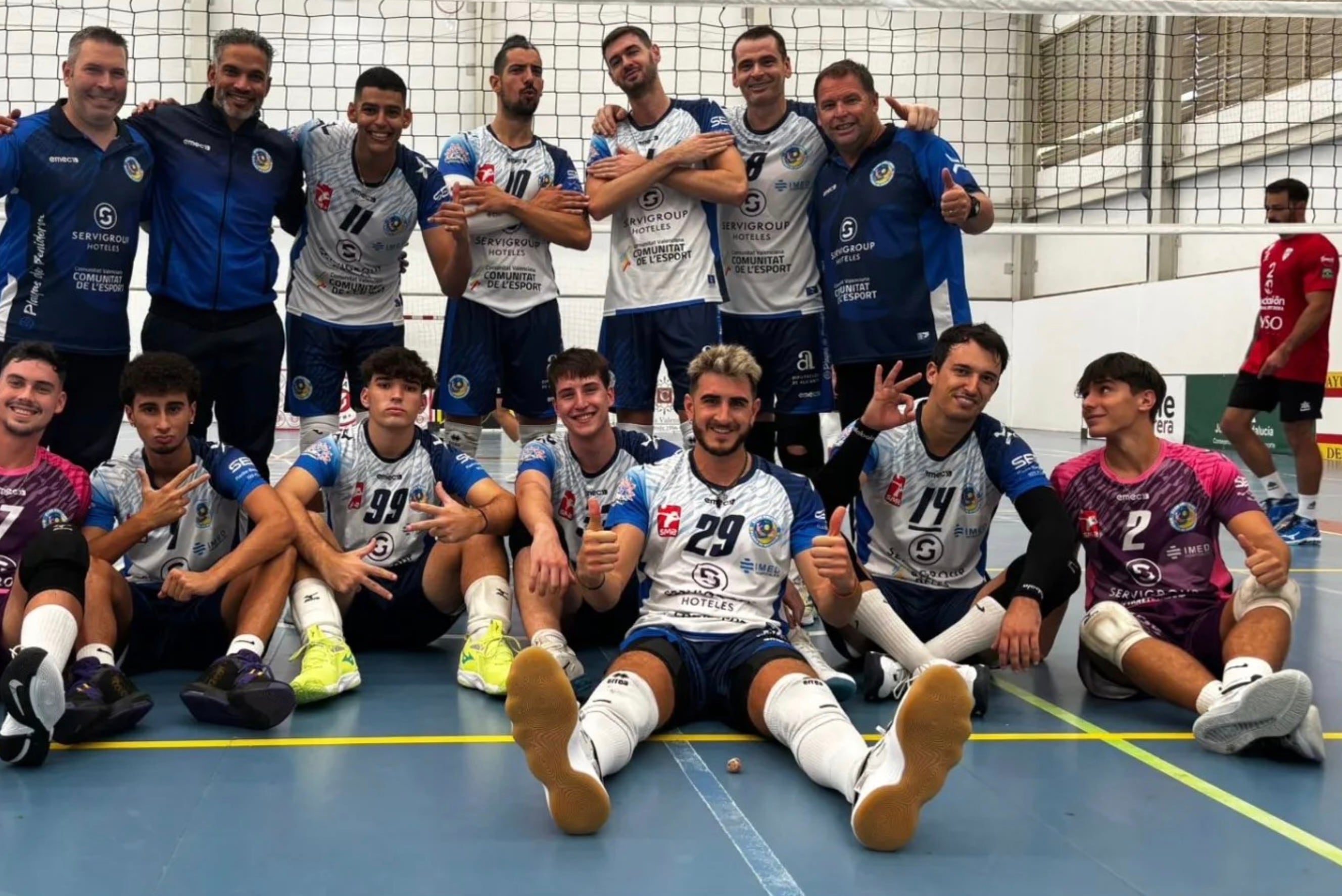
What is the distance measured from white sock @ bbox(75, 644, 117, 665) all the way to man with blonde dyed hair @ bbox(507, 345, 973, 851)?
1452mm

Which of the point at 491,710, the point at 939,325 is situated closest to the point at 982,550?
the point at 939,325

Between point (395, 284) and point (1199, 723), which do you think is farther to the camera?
point (395, 284)

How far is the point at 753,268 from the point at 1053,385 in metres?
17.5

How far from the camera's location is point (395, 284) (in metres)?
5.58

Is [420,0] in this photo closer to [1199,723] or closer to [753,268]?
[753,268]

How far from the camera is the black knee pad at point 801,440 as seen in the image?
5453 mm

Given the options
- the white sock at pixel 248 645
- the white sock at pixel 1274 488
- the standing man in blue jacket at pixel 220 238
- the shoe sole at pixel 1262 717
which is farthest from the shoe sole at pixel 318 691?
the white sock at pixel 1274 488

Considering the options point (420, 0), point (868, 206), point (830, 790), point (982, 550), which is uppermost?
point (420, 0)

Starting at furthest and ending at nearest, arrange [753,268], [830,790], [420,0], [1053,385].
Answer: [1053,385] → [420,0] → [753,268] → [830,790]

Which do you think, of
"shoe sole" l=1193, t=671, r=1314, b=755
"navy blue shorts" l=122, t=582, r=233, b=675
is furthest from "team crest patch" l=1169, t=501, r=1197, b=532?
"navy blue shorts" l=122, t=582, r=233, b=675

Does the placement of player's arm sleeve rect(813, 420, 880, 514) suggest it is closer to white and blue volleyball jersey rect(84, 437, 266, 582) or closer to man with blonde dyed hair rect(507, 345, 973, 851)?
man with blonde dyed hair rect(507, 345, 973, 851)

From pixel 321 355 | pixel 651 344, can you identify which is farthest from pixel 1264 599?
pixel 321 355

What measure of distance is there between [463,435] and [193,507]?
4.80 feet

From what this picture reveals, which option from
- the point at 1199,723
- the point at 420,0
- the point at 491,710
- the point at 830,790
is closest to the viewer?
the point at 830,790
